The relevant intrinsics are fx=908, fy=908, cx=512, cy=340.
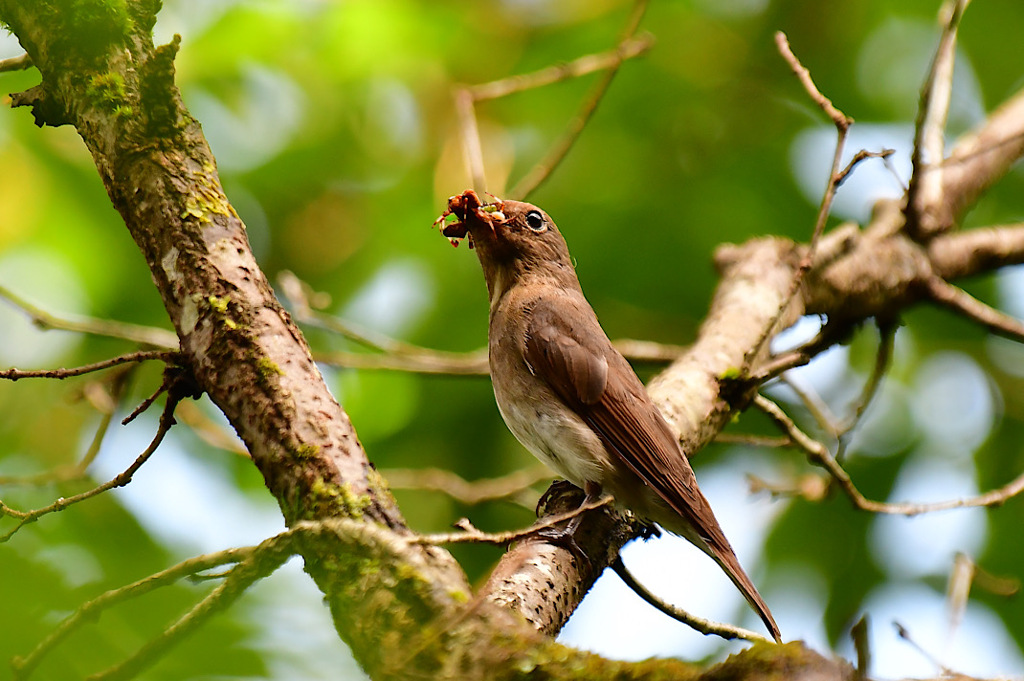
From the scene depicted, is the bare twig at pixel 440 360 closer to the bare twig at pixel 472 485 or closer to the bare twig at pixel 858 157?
the bare twig at pixel 472 485

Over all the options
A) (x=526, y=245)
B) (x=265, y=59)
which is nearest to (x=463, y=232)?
(x=526, y=245)

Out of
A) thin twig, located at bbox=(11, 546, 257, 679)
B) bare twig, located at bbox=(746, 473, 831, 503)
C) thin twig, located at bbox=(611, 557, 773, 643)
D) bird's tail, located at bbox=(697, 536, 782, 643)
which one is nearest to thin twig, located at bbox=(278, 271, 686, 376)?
bare twig, located at bbox=(746, 473, 831, 503)

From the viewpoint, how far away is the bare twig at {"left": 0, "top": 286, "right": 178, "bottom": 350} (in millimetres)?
3713

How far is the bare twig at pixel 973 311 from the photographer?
4.84 m

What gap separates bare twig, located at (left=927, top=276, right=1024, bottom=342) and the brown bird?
6.21ft

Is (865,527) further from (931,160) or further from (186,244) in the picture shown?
(186,244)

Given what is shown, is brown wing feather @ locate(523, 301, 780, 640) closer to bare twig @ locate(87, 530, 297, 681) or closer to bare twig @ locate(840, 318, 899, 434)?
bare twig @ locate(840, 318, 899, 434)

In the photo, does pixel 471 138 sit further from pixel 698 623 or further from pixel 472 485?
pixel 698 623

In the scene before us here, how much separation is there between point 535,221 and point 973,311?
2.40 m

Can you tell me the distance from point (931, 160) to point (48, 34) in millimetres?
4639

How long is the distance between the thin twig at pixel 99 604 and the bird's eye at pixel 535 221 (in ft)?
11.3

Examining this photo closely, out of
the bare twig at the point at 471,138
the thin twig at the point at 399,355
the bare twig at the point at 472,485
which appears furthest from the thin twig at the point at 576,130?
the bare twig at the point at 472,485

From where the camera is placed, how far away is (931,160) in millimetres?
5234

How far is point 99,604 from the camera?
107cm
